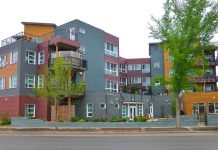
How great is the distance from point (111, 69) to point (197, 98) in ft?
46.0

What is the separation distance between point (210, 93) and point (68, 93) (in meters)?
23.6

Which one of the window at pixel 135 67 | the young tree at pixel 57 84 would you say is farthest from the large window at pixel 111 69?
the young tree at pixel 57 84

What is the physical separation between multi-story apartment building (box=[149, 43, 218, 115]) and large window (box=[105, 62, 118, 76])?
7.06 meters

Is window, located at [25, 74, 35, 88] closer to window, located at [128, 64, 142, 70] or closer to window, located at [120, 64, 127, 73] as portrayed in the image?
window, located at [120, 64, 127, 73]

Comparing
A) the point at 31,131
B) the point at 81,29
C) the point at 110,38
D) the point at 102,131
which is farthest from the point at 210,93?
the point at 31,131

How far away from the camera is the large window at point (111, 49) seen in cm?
5004

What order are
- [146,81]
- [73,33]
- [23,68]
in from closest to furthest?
[23,68] → [73,33] → [146,81]

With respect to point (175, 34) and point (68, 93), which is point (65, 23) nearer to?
point (68, 93)

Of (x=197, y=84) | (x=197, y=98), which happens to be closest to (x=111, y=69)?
(x=197, y=98)

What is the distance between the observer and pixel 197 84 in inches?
2116

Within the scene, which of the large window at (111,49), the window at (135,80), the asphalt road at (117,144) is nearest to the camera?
the asphalt road at (117,144)

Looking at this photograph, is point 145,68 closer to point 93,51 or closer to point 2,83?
point 93,51

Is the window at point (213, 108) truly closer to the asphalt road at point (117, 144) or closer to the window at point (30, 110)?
the window at point (30, 110)

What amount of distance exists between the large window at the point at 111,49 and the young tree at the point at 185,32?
21.9 metres
